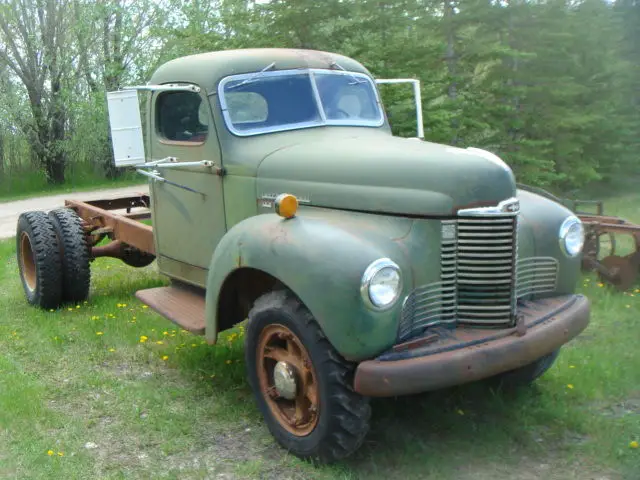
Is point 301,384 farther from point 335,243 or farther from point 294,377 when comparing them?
point 335,243

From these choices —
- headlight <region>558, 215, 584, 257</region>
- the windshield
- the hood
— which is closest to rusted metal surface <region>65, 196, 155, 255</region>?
the windshield

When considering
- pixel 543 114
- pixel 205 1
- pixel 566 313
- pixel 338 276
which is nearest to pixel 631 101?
pixel 543 114

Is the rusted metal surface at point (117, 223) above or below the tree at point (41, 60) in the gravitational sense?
below

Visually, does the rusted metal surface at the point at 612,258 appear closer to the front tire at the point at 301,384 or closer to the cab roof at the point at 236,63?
the cab roof at the point at 236,63

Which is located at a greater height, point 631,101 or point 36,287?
point 631,101

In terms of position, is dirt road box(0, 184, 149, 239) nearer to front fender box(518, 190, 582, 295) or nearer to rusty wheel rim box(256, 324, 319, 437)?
rusty wheel rim box(256, 324, 319, 437)

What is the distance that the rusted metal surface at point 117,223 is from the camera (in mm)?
5828

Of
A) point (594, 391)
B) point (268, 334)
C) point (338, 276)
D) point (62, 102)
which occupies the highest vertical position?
point (62, 102)

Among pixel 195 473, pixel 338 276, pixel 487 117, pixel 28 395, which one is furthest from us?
pixel 487 117

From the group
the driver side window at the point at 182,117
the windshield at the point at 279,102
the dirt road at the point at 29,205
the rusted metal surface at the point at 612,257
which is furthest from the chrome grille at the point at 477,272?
the dirt road at the point at 29,205

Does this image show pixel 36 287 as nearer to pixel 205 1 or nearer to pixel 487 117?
pixel 487 117

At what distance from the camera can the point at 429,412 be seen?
13.5ft

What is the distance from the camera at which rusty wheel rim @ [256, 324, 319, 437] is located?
349 centimetres

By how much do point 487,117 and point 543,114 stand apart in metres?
1.48
